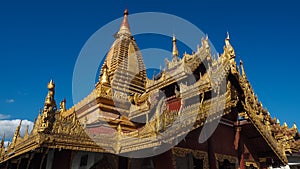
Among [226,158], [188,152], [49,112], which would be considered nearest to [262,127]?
[226,158]

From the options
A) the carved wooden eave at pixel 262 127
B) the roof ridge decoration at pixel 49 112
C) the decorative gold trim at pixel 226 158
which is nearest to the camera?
the roof ridge decoration at pixel 49 112

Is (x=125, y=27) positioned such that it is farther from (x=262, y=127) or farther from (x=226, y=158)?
(x=226, y=158)

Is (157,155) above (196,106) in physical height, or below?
below

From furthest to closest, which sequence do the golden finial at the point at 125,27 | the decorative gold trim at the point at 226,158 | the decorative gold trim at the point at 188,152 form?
the golden finial at the point at 125,27, the decorative gold trim at the point at 226,158, the decorative gold trim at the point at 188,152

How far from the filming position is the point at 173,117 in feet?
24.3

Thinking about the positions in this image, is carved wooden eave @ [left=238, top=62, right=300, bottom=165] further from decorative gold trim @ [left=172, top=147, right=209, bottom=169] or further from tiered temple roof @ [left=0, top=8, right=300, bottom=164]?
decorative gold trim @ [left=172, top=147, right=209, bottom=169]

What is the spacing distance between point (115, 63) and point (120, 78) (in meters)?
1.92

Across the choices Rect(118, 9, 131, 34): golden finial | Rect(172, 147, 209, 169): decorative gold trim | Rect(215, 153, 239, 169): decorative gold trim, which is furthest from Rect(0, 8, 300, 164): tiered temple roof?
Rect(118, 9, 131, 34): golden finial

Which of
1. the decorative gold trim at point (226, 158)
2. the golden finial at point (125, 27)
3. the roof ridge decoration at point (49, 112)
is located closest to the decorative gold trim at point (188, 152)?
the decorative gold trim at point (226, 158)

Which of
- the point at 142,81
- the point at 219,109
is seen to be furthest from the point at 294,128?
the point at 219,109

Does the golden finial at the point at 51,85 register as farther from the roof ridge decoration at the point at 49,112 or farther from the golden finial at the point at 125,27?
the golden finial at the point at 125,27

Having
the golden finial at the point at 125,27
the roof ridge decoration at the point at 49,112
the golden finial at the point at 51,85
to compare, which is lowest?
the roof ridge decoration at the point at 49,112

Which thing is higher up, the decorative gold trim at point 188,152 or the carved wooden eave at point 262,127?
the carved wooden eave at point 262,127

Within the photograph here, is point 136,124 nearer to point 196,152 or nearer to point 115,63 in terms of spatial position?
point 196,152
